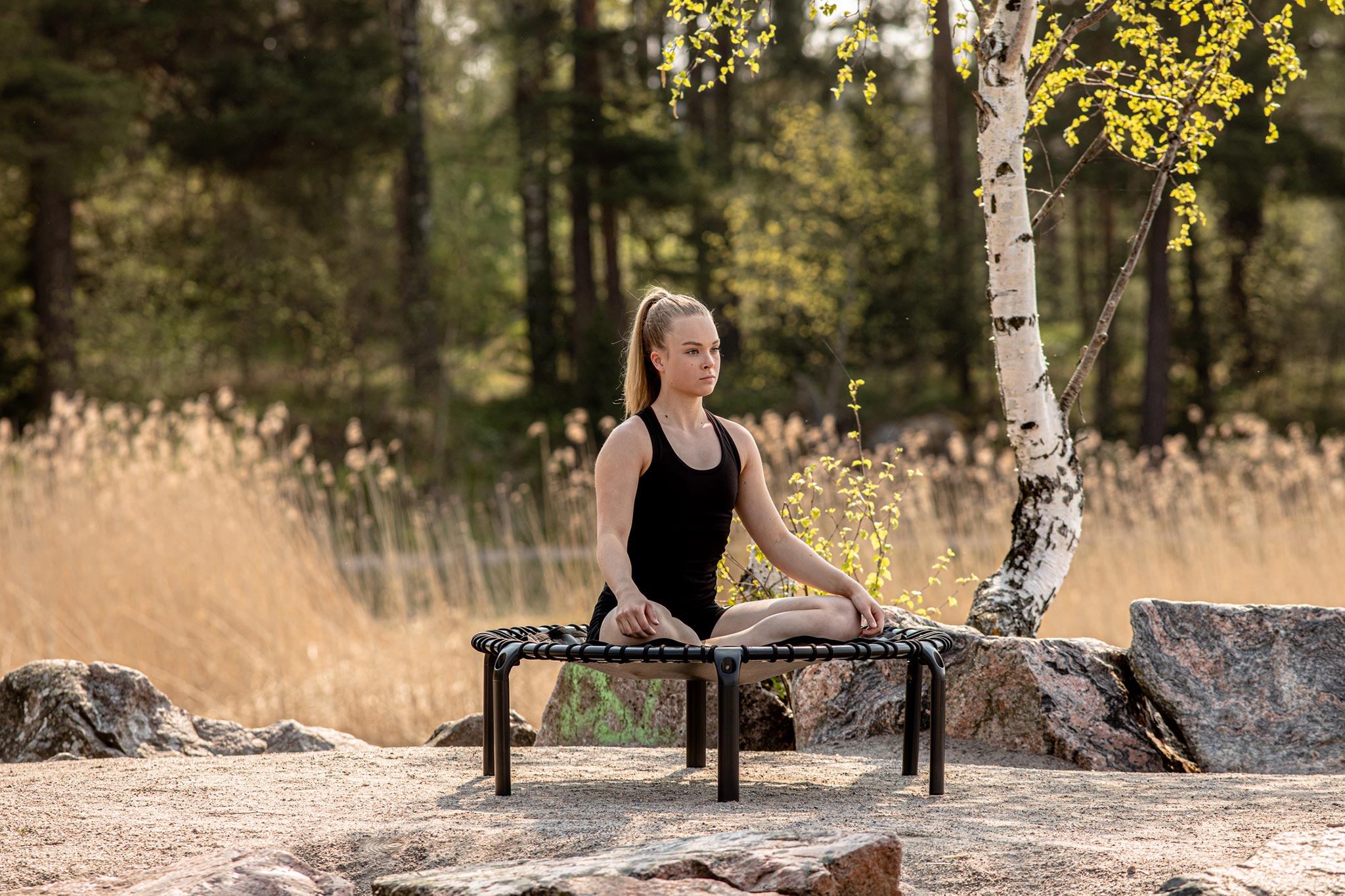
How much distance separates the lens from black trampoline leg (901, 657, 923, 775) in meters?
3.21

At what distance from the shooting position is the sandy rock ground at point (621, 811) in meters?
2.48

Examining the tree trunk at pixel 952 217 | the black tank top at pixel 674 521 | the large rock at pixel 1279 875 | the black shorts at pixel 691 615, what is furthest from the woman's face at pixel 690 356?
the tree trunk at pixel 952 217

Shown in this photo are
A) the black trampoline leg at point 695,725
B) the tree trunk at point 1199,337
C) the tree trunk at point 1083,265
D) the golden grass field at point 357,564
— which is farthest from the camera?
the tree trunk at point 1083,265

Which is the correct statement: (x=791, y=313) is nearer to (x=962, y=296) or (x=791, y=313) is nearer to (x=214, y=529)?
(x=962, y=296)

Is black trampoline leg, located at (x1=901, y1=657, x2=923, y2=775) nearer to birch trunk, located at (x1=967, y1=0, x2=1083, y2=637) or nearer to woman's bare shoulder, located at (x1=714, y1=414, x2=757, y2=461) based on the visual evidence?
woman's bare shoulder, located at (x1=714, y1=414, x2=757, y2=461)

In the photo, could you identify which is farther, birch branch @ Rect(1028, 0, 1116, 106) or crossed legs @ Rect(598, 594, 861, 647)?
birch branch @ Rect(1028, 0, 1116, 106)

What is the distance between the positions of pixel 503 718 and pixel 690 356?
0.96m

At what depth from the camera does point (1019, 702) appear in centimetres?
376

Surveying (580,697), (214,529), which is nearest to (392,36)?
(214,529)

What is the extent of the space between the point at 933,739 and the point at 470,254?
1874 cm

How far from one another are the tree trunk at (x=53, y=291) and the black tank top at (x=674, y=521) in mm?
13372

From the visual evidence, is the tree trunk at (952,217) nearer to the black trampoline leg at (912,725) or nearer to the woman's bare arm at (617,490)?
the black trampoline leg at (912,725)

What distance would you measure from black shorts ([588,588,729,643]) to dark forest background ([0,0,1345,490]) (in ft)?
39.5

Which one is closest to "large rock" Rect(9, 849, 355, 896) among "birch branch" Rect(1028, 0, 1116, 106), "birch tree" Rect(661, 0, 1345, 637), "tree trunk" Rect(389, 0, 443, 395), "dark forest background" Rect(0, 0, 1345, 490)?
"birch tree" Rect(661, 0, 1345, 637)
